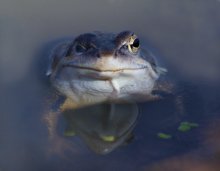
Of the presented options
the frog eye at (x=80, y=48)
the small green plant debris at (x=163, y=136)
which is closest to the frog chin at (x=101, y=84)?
the frog eye at (x=80, y=48)

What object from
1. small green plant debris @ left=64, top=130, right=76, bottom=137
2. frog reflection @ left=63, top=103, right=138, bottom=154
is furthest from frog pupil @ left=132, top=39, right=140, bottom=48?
small green plant debris @ left=64, top=130, right=76, bottom=137

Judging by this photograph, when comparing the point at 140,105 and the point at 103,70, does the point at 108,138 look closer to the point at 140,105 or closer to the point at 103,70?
the point at 103,70

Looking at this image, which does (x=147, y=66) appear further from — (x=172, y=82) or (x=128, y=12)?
(x=128, y=12)

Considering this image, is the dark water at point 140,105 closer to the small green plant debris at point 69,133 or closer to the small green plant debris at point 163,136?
the small green plant debris at point 163,136

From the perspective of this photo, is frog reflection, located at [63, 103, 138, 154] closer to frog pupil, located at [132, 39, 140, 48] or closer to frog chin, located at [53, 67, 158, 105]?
frog chin, located at [53, 67, 158, 105]

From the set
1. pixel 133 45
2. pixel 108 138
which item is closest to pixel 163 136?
pixel 108 138

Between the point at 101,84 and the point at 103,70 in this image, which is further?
the point at 101,84
